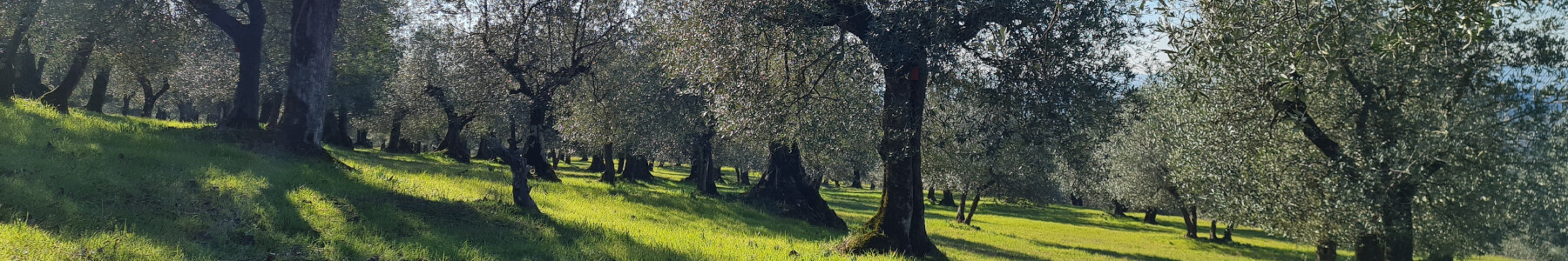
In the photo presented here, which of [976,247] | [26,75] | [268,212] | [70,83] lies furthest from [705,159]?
[26,75]

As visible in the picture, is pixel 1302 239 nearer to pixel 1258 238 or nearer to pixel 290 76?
pixel 290 76

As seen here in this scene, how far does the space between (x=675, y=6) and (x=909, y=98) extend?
600 centimetres

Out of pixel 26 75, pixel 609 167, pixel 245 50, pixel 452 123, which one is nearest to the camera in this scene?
pixel 245 50

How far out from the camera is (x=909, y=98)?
46.0 ft

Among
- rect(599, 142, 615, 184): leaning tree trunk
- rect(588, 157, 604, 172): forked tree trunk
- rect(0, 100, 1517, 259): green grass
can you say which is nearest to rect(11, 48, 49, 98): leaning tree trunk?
rect(0, 100, 1517, 259): green grass

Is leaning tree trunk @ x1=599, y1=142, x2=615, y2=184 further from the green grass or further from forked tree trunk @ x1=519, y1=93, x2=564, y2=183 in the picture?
the green grass

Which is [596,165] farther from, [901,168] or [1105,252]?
[901,168]

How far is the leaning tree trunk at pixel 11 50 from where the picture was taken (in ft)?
69.1

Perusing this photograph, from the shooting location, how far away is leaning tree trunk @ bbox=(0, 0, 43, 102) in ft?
69.1

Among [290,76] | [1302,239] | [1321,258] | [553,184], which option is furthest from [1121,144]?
[290,76]

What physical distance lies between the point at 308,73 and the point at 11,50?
16774 millimetres

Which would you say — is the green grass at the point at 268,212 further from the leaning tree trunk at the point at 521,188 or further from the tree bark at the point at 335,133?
the tree bark at the point at 335,133

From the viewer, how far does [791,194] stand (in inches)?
1091

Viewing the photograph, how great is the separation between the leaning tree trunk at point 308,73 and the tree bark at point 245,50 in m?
2.15
